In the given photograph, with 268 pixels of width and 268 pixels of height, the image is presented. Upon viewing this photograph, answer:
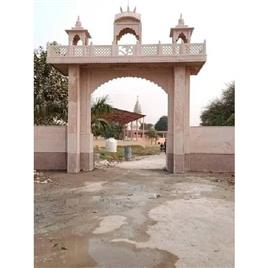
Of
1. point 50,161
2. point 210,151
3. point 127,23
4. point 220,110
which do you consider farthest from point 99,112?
point 220,110

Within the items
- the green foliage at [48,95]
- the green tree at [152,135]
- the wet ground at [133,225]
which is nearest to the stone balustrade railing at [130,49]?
the green foliage at [48,95]

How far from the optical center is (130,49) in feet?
42.4

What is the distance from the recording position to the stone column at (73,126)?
1320 centimetres

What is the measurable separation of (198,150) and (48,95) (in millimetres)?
8867

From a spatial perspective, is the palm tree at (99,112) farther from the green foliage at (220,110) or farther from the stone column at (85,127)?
the green foliage at (220,110)

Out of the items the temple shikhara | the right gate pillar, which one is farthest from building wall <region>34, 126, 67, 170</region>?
the right gate pillar

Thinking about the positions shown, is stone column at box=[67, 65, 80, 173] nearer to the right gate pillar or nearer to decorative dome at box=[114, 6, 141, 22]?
decorative dome at box=[114, 6, 141, 22]

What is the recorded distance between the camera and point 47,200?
25.3 ft

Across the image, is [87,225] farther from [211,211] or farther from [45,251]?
[211,211]

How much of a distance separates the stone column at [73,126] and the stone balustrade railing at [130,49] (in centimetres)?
→ 64

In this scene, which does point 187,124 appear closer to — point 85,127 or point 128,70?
point 128,70

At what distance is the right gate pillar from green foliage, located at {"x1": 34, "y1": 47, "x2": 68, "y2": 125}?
21.8ft

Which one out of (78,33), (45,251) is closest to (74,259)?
(45,251)

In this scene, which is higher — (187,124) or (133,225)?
(187,124)
